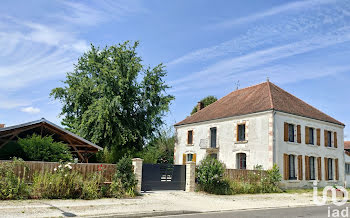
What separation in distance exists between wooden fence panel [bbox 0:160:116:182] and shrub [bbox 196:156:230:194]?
5037mm

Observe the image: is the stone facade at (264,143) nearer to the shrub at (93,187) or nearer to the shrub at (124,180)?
the shrub at (124,180)

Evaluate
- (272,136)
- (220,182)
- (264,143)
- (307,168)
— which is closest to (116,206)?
(220,182)

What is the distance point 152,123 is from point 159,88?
3520mm

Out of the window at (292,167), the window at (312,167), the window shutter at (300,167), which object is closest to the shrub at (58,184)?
the window at (292,167)

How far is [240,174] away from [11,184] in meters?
12.3

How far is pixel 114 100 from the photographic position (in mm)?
26906

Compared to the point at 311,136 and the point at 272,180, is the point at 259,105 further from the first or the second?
the point at 272,180

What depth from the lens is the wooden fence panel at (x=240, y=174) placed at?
18116mm

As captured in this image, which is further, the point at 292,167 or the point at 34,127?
the point at 292,167

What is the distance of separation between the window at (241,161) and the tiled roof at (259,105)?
3.19m

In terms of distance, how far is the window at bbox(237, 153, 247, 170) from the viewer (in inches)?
955

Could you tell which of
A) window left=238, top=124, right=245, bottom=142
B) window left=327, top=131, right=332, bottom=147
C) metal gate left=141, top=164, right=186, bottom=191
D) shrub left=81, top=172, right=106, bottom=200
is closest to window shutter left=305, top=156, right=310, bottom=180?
window left=327, top=131, right=332, bottom=147

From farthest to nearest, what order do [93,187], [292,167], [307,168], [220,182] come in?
[307,168], [292,167], [220,182], [93,187]

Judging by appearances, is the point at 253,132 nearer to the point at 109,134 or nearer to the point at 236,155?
the point at 236,155
